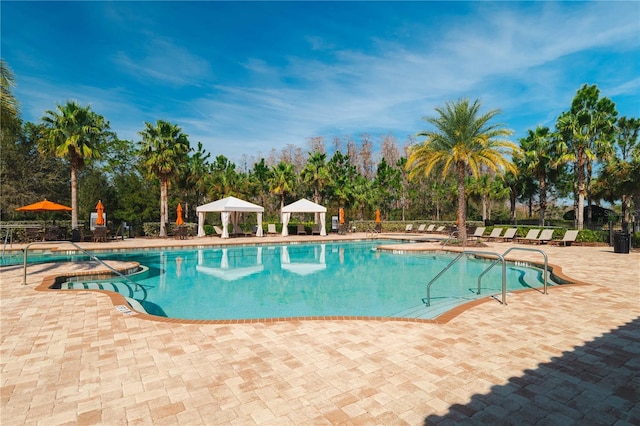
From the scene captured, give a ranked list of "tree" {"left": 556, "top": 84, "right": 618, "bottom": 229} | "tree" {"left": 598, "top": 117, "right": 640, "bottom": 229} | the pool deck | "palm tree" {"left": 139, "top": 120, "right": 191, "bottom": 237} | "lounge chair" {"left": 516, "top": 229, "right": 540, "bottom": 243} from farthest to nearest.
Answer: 1. "palm tree" {"left": 139, "top": 120, "right": 191, "bottom": 237}
2. "tree" {"left": 556, "top": 84, "right": 618, "bottom": 229}
3. "tree" {"left": 598, "top": 117, "right": 640, "bottom": 229}
4. "lounge chair" {"left": 516, "top": 229, "right": 540, "bottom": 243}
5. the pool deck

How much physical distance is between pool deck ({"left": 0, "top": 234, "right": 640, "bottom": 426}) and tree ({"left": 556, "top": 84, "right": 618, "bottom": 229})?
1762 centimetres

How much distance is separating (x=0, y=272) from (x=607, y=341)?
13.5 metres

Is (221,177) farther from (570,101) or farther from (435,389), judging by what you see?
(435,389)

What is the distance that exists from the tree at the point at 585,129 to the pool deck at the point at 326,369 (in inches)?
694

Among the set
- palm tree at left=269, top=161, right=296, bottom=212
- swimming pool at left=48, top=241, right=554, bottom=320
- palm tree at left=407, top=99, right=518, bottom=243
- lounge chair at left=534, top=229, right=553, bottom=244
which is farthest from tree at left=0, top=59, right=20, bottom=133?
lounge chair at left=534, top=229, right=553, bottom=244

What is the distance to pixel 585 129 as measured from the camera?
19.9 metres

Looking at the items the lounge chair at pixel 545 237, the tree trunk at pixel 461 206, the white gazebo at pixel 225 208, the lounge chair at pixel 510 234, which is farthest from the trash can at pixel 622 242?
the white gazebo at pixel 225 208

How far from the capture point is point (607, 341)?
4.21m

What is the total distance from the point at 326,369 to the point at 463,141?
16.1m

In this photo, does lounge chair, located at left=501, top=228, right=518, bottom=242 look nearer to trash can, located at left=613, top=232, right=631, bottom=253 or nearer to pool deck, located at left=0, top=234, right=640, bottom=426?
trash can, located at left=613, top=232, right=631, bottom=253

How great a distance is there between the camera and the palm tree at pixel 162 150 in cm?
2147

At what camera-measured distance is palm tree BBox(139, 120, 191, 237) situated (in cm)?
2147

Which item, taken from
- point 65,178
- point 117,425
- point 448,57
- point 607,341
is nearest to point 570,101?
point 448,57

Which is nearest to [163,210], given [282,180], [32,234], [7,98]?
[32,234]
